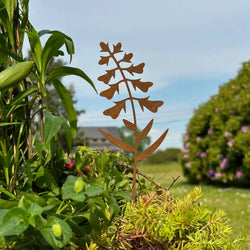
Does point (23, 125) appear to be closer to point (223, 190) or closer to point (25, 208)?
point (25, 208)

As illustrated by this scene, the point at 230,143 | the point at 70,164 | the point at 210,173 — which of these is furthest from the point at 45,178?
the point at 210,173

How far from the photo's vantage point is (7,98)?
42.9 inches

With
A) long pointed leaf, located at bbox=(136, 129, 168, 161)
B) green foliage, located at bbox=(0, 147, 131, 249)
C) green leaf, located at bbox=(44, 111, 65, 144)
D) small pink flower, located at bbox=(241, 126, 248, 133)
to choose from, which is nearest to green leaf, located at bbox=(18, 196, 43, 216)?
green foliage, located at bbox=(0, 147, 131, 249)

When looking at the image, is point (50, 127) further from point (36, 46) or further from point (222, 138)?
point (222, 138)

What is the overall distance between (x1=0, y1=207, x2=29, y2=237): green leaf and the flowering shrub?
6747mm

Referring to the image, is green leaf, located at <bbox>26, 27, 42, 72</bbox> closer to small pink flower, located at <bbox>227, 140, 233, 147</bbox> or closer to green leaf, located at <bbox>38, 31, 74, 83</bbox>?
green leaf, located at <bbox>38, 31, 74, 83</bbox>

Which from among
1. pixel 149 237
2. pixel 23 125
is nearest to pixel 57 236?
pixel 149 237

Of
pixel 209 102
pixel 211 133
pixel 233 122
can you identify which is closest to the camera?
pixel 233 122

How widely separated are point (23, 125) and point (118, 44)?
0.39 m

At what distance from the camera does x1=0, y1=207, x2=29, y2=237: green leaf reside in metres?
0.59

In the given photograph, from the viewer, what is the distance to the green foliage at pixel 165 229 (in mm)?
844

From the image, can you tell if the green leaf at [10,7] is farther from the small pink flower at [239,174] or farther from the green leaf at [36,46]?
the small pink flower at [239,174]

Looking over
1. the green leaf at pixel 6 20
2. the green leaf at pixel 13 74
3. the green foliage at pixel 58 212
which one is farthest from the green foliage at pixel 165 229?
the green leaf at pixel 6 20

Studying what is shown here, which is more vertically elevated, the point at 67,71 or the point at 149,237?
the point at 67,71
